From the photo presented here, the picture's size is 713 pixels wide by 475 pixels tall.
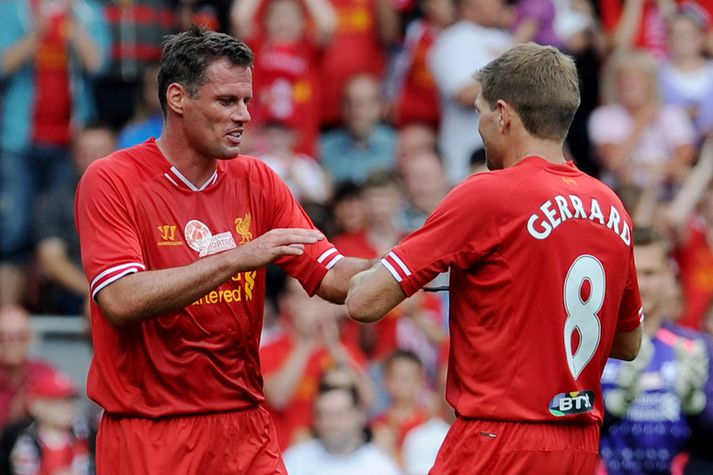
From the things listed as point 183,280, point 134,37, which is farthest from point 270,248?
point 134,37

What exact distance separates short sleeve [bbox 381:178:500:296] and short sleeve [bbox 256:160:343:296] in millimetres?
783

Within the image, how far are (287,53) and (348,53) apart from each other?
29.6 inches

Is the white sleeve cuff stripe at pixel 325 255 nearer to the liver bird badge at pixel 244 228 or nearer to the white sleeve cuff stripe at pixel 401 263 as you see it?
the liver bird badge at pixel 244 228

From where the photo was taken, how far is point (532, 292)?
6.03 m

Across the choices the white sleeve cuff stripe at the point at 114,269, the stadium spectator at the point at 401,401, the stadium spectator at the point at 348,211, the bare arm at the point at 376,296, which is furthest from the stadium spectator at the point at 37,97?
the bare arm at the point at 376,296

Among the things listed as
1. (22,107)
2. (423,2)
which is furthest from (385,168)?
(22,107)

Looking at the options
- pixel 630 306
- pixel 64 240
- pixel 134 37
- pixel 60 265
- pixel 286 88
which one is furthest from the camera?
pixel 134 37

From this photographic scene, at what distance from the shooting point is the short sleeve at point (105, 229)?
20.7 feet

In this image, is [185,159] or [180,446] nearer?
[180,446]

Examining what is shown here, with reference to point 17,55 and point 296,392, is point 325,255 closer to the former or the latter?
point 296,392

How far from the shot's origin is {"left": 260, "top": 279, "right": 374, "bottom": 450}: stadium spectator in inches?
413

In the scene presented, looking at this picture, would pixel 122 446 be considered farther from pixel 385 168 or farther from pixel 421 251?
pixel 385 168

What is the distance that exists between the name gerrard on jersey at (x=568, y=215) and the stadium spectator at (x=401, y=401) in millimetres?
4499

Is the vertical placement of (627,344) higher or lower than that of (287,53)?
lower
